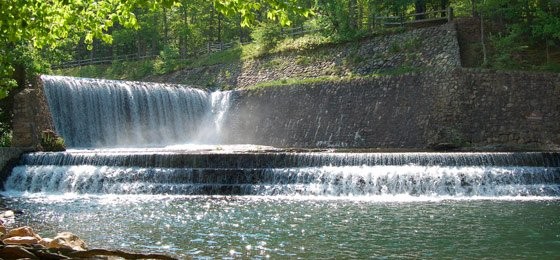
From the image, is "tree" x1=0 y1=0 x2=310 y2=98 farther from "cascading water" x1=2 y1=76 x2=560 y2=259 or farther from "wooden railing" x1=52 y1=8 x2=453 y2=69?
"wooden railing" x1=52 y1=8 x2=453 y2=69

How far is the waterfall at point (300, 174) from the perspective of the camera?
1644cm

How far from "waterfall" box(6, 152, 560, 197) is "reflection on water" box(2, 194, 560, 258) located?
886 millimetres

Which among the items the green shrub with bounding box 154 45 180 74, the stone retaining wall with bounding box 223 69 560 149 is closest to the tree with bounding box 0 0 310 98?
the stone retaining wall with bounding box 223 69 560 149

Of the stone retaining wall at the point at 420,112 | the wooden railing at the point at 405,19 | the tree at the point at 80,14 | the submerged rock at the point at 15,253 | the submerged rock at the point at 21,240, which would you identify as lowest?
the stone retaining wall at the point at 420,112

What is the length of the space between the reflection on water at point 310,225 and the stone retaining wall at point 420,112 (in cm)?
828

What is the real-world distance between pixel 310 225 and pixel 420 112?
46.3 ft

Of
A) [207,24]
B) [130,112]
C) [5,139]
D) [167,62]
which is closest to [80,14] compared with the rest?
[5,139]

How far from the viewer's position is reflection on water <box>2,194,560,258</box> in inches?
365

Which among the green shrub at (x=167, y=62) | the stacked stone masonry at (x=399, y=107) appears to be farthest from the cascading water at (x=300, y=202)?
the green shrub at (x=167, y=62)

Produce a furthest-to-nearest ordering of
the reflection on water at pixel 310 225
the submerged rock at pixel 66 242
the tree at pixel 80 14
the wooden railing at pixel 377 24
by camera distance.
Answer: the wooden railing at pixel 377 24, the reflection on water at pixel 310 225, the submerged rock at pixel 66 242, the tree at pixel 80 14

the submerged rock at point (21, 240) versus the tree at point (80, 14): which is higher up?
the tree at point (80, 14)

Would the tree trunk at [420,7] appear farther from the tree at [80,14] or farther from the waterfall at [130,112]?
the tree at [80,14]

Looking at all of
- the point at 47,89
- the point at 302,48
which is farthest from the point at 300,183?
the point at 302,48

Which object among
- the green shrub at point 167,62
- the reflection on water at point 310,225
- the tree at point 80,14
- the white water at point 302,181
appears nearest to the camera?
the tree at point 80,14
